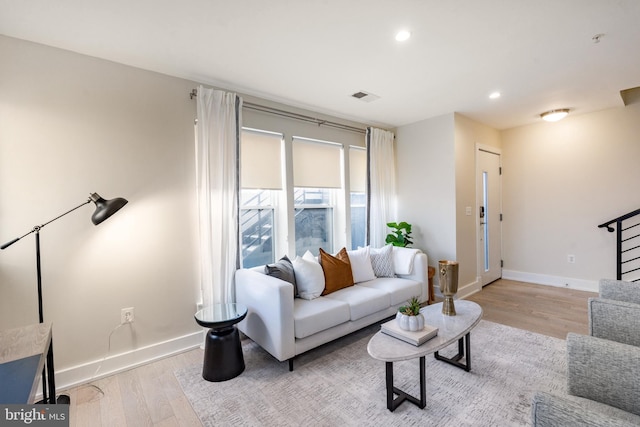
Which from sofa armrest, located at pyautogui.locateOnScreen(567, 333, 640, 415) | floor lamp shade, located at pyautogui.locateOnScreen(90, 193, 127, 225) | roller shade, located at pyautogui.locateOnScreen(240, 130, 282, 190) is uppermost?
roller shade, located at pyautogui.locateOnScreen(240, 130, 282, 190)

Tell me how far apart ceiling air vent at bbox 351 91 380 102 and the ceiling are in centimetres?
7

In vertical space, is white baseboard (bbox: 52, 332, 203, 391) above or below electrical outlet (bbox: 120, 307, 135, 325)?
below

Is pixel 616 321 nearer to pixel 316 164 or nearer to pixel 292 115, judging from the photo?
pixel 316 164

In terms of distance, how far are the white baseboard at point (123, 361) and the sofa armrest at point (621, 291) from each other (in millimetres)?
3344

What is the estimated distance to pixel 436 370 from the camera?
2.38 meters

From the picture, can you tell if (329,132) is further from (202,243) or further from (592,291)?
(592,291)

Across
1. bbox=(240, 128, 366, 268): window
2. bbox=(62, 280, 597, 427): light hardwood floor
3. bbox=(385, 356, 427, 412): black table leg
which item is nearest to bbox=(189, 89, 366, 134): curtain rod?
bbox=(240, 128, 366, 268): window

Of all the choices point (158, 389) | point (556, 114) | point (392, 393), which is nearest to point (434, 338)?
point (392, 393)

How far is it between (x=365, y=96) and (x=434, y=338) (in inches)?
106

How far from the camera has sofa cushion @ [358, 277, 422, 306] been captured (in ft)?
10.5

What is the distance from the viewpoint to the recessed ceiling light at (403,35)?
7.05 feet

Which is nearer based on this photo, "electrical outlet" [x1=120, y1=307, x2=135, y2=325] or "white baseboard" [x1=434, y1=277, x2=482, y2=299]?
"electrical outlet" [x1=120, y1=307, x2=135, y2=325]

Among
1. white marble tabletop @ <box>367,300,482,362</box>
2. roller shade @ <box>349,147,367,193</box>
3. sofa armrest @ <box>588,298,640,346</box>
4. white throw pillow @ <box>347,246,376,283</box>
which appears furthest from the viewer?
roller shade @ <box>349,147,367,193</box>

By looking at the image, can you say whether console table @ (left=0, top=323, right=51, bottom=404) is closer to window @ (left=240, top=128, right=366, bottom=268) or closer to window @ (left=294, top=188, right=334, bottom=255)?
window @ (left=240, top=128, right=366, bottom=268)
